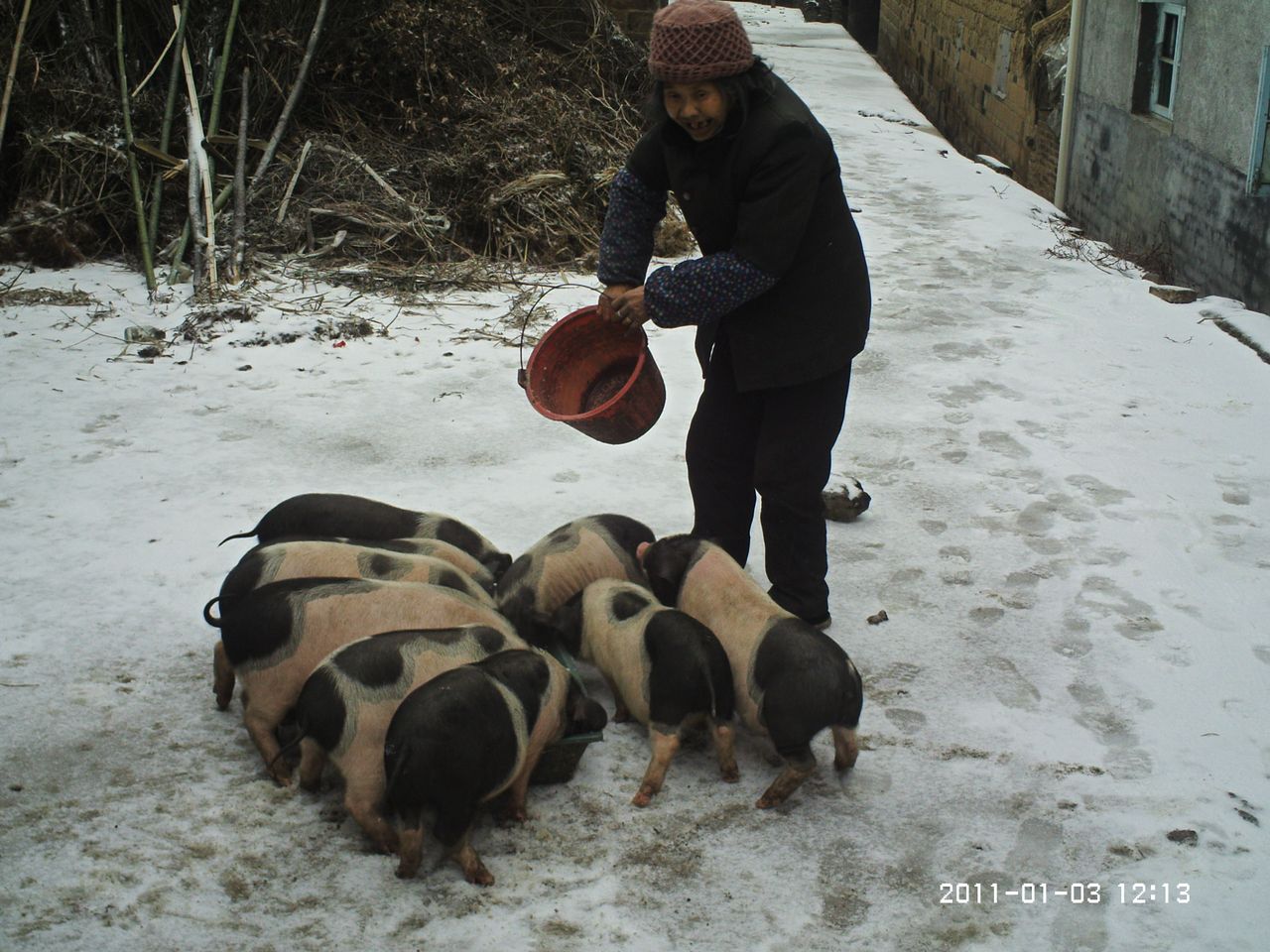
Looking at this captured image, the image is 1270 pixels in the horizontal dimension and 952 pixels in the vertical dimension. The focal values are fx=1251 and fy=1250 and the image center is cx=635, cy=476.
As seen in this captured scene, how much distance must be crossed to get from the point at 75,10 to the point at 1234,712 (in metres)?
7.35

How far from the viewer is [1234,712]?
326 centimetres

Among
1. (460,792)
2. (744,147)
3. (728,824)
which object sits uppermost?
(744,147)

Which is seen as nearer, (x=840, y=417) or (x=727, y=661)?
(x=727, y=661)

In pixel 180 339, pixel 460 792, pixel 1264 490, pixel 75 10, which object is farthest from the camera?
pixel 75 10

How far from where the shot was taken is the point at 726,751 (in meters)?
3.03

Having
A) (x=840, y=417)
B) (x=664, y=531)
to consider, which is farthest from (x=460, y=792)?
(x=664, y=531)

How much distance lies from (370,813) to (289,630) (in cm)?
51

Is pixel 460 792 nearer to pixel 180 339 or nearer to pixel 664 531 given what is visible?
pixel 664 531

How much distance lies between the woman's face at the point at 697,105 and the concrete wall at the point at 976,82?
6955mm

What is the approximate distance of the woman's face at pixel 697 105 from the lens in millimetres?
2965

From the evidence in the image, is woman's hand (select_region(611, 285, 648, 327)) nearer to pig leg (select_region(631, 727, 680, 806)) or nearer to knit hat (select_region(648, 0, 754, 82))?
knit hat (select_region(648, 0, 754, 82))

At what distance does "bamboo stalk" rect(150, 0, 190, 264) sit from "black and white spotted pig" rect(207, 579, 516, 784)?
459 centimetres

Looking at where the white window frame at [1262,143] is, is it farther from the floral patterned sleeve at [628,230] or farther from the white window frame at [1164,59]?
the floral patterned sleeve at [628,230]

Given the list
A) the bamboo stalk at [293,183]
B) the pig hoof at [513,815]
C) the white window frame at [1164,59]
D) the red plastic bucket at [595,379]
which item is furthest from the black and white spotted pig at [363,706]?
the white window frame at [1164,59]
